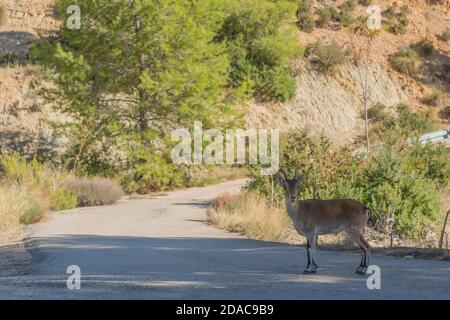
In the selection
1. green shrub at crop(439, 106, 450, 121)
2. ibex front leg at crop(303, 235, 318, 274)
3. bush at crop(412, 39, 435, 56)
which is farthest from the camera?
bush at crop(412, 39, 435, 56)

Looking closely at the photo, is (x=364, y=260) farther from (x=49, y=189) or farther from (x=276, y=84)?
(x=276, y=84)

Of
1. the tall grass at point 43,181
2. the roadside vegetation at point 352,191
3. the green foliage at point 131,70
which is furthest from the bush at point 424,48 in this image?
the tall grass at point 43,181

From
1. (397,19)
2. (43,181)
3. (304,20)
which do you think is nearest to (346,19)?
(304,20)

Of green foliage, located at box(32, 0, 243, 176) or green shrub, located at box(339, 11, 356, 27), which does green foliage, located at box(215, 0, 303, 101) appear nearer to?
green shrub, located at box(339, 11, 356, 27)

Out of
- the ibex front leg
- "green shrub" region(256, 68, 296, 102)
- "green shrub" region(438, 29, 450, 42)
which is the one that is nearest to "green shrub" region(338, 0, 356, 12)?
"green shrub" region(438, 29, 450, 42)

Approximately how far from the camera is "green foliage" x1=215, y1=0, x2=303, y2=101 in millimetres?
52562

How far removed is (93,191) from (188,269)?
18.1 metres

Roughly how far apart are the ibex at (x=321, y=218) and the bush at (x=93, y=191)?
18.8 meters

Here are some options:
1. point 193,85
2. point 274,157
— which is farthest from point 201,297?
point 193,85

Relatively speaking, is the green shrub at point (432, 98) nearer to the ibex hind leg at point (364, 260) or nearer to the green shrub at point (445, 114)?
the green shrub at point (445, 114)

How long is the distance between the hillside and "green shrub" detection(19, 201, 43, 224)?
752 inches

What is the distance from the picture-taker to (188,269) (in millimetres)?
13977

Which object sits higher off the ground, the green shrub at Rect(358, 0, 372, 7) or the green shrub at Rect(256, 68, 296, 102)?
the green shrub at Rect(358, 0, 372, 7)
